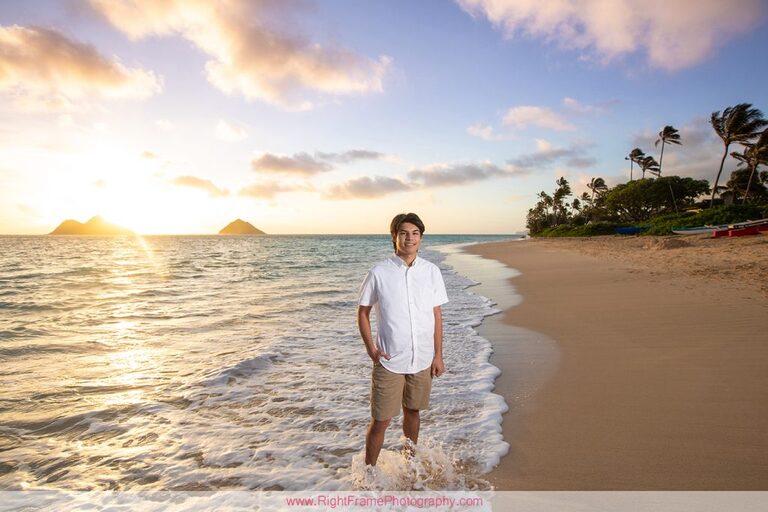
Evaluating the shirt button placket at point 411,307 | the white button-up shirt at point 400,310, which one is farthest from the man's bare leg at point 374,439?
the shirt button placket at point 411,307

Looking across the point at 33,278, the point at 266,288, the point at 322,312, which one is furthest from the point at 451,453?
the point at 33,278

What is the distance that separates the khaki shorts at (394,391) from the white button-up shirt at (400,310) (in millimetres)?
74

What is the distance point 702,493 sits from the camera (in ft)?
9.86

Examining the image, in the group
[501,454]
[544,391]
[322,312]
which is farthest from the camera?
[322,312]

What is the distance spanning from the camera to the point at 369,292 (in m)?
3.11

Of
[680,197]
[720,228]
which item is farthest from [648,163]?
[720,228]

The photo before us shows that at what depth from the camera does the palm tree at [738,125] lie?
49.3 meters

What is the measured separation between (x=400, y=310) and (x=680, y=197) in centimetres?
8824

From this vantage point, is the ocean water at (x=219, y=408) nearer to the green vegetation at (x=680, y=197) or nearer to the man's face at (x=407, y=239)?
the man's face at (x=407, y=239)

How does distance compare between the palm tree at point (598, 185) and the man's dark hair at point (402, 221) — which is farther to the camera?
the palm tree at point (598, 185)

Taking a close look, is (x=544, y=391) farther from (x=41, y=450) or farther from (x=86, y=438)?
(x=41, y=450)

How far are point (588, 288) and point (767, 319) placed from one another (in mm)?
5402

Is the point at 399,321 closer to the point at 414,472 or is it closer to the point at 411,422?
the point at 411,422

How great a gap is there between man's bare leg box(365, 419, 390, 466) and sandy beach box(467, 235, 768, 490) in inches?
40.3
